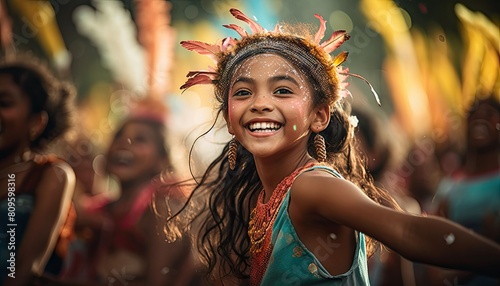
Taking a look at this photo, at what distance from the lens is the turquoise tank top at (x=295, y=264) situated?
6.13 ft

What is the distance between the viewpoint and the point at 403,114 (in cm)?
441

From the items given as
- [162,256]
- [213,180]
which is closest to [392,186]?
[162,256]

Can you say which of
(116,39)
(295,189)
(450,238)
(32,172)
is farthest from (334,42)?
(116,39)

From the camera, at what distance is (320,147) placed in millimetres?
2127

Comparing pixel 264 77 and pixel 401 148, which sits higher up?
pixel 264 77

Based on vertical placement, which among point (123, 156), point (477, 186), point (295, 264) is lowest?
point (477, 186)

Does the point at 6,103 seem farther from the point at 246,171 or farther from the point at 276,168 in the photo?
the point at 276,168

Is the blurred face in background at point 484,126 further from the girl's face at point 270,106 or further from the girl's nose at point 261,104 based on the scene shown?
the girl's nose at point 261,104

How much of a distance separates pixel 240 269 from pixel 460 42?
108 inches

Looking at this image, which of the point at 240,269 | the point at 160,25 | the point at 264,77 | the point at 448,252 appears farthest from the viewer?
the point at 160,25

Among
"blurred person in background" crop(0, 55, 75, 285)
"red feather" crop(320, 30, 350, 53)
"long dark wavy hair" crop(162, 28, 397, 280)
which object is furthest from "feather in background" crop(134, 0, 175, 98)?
"red feather" crop(320, 30, 350, 53)

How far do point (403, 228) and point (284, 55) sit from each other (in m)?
0.69

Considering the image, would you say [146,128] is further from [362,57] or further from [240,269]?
[240,269]

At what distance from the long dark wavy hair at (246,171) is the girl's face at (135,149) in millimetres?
1575
